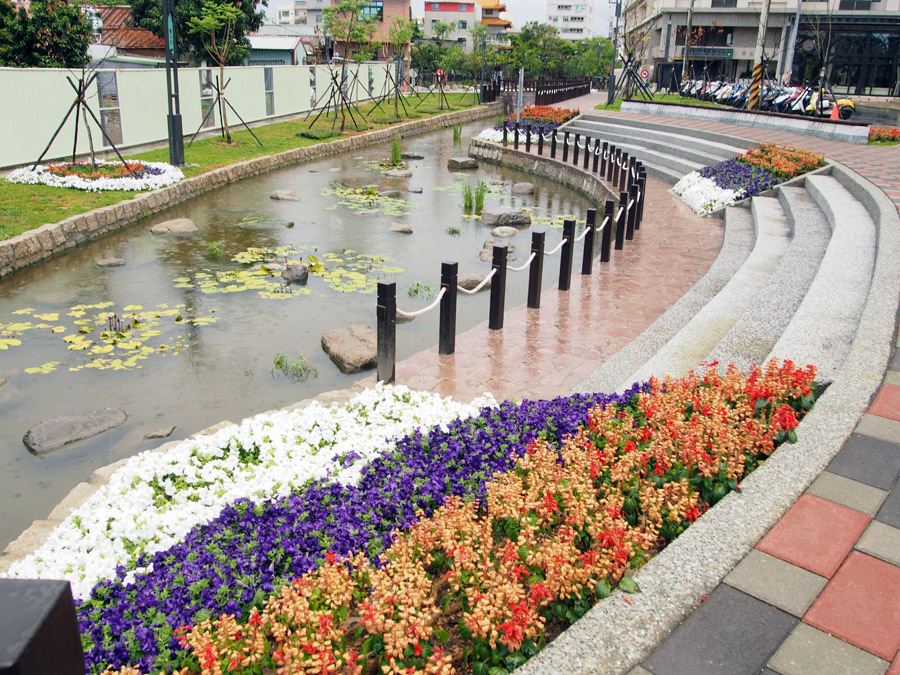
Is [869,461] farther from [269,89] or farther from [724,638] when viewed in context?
[269,89]

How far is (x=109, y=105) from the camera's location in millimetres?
17391

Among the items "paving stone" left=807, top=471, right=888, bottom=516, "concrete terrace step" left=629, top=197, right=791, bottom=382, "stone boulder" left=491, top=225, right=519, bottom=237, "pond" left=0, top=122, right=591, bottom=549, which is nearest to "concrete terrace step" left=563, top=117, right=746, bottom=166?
"pond" left=0, top=122, right=591, bottom=549

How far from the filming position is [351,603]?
316 centimetres

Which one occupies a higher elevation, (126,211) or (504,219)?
(126,211)

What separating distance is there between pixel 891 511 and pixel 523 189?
14.9m

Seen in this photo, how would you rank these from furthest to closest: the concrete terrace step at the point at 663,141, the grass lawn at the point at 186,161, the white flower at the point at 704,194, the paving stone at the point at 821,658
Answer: the concrete terrace step at the point at 663,141 → the white flower at the point at 704,194 → the grass lawn at the point at 186,161 → the paving stone at the point at 821,658

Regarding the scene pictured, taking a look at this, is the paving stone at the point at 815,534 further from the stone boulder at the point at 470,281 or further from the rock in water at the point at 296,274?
the rock in water at the point at 296,274

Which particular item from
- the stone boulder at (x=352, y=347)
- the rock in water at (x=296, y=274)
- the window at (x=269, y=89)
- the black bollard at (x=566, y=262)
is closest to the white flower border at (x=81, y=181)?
the rock in water at (x=296, y=274)

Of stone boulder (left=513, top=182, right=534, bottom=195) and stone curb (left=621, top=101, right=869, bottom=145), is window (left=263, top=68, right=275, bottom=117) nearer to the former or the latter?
stone boulder (left=513, top=182, right=534, bottom=195)

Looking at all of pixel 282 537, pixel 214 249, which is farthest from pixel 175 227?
pixel 282 537

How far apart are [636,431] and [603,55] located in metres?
93.4

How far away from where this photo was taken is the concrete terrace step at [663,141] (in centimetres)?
1756

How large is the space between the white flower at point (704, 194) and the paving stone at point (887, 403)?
29.7 feet

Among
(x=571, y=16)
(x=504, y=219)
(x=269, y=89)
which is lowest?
(x=504, y=219)
